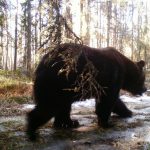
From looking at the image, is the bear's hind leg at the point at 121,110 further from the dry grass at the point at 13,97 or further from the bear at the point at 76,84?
the dry grass at the point at 13,97

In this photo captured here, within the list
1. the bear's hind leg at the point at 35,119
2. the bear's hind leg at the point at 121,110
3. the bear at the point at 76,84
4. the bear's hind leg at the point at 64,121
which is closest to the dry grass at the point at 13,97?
the bear's hind leg at the point at 64,121

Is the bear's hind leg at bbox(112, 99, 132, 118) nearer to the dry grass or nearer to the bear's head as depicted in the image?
the bear's head

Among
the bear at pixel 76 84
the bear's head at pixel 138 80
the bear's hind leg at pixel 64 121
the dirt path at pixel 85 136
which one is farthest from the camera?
the bear's head at pixel 138 80

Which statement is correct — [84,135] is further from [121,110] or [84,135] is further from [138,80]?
[138,80]

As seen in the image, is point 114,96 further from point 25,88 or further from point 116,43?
point 116,43

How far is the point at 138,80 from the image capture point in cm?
1128

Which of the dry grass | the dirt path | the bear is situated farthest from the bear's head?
A: the dry grass

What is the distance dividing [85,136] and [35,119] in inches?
45.5

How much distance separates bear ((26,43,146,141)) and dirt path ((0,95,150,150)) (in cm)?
33

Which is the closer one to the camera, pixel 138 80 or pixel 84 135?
pixel 84 135

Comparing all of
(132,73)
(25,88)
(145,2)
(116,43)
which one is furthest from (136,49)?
(132,73)

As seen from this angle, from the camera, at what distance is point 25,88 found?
19125 mm

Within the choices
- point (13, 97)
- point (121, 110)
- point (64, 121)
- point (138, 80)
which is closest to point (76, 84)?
point (64, 121)

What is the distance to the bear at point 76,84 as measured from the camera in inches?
302
